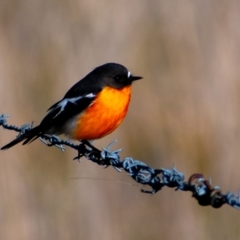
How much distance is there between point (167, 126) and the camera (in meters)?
6.48

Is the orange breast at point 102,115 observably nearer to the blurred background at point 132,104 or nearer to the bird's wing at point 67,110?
the bird's wing at point 67,110

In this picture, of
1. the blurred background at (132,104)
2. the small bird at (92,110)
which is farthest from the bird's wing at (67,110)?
the blurred background at (132,104)

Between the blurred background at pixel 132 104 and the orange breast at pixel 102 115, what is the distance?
1.39m

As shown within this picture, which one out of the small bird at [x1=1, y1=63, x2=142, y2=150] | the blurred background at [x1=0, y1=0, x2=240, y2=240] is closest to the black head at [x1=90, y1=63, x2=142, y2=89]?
the small bird at [x1=1, y1=63, x2=142, y2=150]

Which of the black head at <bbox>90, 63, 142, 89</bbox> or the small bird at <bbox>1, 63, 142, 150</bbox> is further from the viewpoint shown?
the black head at <bbox>90, 63, 142, 89</bbox>

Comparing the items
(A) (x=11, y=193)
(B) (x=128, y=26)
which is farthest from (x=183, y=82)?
(A) (x=11, y=193)

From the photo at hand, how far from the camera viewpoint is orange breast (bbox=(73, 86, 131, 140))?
16.1 feet

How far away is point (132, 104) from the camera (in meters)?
6.56

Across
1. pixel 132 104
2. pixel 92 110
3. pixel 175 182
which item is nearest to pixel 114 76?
pixel 92 110

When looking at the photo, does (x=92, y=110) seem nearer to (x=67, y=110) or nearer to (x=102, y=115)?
(x=102, y=115)

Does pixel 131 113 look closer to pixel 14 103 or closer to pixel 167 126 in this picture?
pixel 167 126

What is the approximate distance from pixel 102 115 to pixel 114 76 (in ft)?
1.52

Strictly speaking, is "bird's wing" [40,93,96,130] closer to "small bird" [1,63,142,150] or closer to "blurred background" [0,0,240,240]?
"small bird" [1,63,142,150]

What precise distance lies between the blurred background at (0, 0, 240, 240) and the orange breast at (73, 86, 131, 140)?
1385 mm
